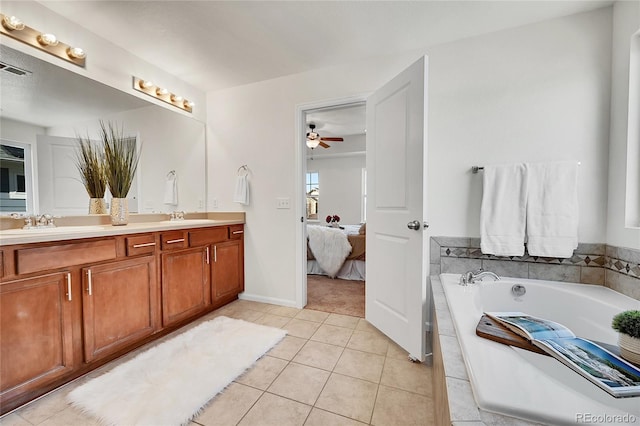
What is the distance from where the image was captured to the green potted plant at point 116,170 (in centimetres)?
196

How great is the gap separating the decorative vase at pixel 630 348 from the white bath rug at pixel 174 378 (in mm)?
1771

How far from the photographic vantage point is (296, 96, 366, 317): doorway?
8.50 feet

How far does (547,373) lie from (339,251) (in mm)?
2735

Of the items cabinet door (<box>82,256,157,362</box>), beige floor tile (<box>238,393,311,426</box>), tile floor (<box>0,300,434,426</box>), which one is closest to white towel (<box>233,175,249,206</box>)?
cabinet door (<box>82,256,157,362</box>)

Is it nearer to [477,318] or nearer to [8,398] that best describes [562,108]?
[477,318]

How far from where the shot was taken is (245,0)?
5.36 feet

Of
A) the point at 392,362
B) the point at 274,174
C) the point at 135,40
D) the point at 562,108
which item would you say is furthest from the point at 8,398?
the point at 562,108

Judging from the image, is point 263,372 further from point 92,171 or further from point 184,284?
point 92,171

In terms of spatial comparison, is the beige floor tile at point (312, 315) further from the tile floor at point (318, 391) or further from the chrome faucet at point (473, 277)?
the chrome faucet at point (473, 277)

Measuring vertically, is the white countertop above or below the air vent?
below

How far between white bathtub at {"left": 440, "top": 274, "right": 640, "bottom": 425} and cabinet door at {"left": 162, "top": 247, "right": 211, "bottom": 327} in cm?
201

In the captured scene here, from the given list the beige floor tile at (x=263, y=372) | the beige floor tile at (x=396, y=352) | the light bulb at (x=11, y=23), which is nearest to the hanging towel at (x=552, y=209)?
the beige floor tile at (x=396, y=352)

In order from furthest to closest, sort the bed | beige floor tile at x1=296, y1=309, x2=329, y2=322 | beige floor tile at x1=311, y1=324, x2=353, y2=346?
1. the bed
2. beige floor tile at x1=296, y1=309, x2=329, y2=322
3. beige floor tile at x1=311, y1=324, x2=353, y2=346

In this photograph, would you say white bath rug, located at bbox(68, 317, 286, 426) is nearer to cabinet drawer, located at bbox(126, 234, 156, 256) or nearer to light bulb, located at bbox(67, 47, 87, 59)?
cabinet drawer, located at bbox(126, 234, 156, 256)
